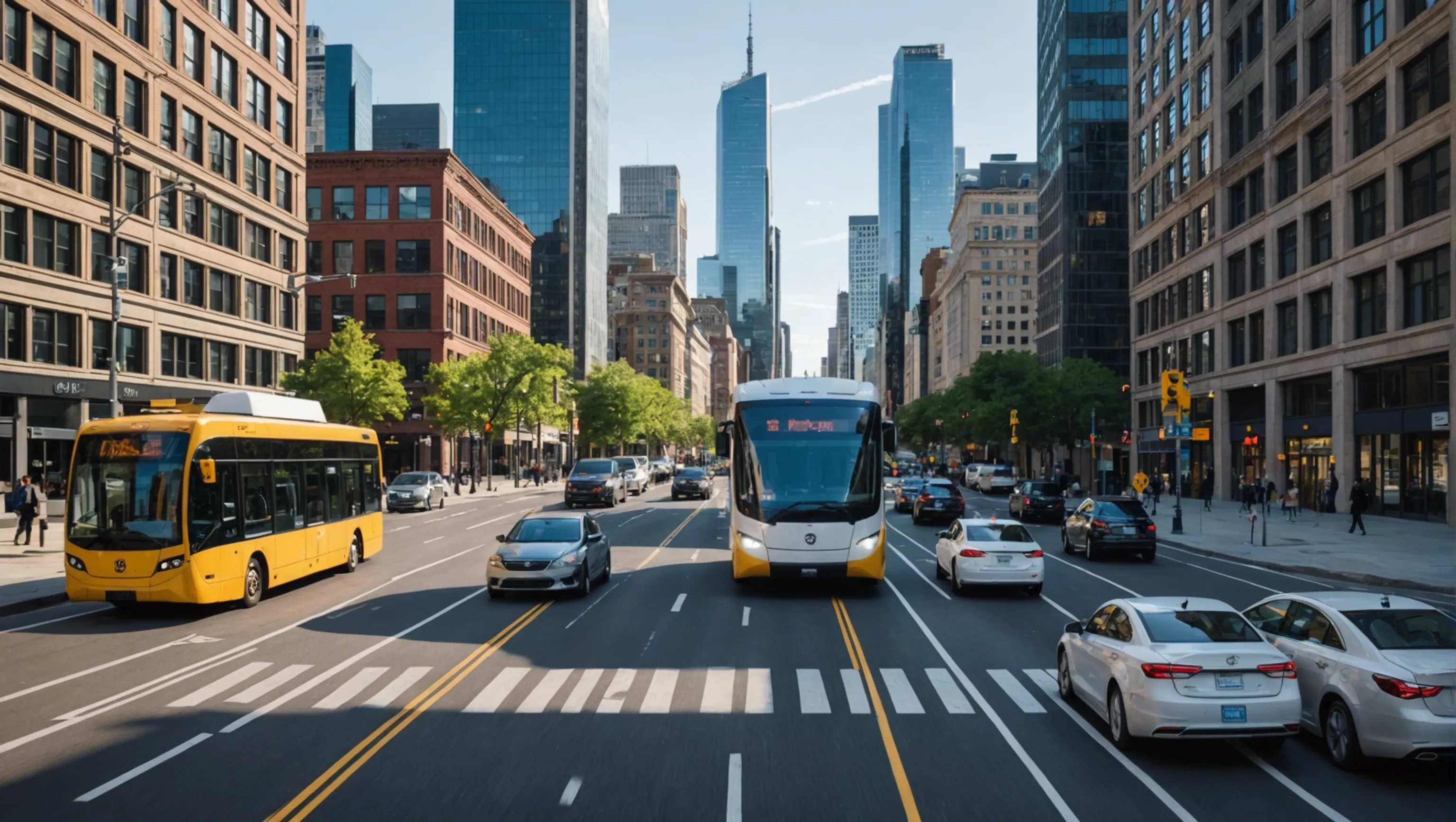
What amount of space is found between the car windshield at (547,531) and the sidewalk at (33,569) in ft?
27.9

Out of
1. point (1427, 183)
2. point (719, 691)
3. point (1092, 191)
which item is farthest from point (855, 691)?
point (1092, 191)

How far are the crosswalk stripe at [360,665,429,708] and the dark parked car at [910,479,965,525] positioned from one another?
97.0 feet

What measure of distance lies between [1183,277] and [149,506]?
60642 mm

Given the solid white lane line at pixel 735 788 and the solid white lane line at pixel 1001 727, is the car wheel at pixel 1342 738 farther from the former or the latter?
the solid white lane line at pixel 735 788

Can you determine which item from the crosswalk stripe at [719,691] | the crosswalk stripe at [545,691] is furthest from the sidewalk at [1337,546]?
the crosswalk stripe at [545,691]

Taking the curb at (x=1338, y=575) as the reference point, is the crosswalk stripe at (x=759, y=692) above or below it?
above

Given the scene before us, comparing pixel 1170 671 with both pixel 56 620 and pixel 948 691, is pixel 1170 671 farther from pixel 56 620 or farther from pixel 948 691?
pixel 56 620

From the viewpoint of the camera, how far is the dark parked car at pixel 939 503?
134 feet

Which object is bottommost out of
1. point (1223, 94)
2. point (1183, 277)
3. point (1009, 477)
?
point (1009, 477)

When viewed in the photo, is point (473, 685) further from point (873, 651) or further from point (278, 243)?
point (278, 243)

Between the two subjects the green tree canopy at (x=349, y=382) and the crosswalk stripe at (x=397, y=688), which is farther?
the green tree canopy at (x=349, y=382)

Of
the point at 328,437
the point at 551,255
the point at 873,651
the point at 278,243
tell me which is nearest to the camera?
the point at 873,651

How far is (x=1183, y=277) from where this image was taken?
64.2m

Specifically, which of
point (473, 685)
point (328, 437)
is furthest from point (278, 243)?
point (473, 685)
